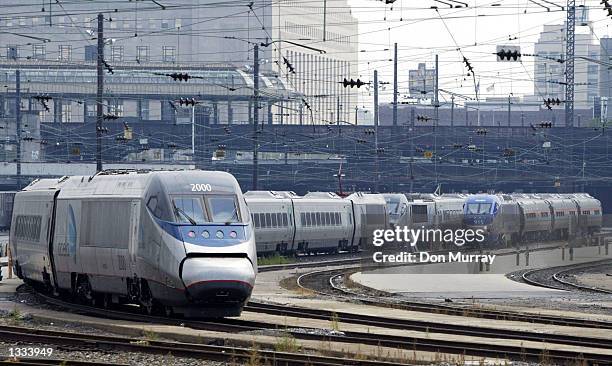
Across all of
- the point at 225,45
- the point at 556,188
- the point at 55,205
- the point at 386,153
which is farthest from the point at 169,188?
the point at 225,45

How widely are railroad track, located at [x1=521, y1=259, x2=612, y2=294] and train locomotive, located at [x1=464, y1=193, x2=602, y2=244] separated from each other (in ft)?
34.8

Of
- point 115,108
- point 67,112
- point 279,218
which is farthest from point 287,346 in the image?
point 67,112

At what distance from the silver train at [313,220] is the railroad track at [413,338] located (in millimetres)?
31471

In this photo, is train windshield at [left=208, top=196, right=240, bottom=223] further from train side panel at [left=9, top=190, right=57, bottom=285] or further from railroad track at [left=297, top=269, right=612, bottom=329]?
train side panel at [left=9, top=190, right=57, bottom=285]

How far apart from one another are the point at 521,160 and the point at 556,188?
16080 millimetres

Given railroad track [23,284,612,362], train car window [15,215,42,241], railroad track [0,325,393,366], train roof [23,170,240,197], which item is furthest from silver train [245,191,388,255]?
railroad track [0,325,393,366]

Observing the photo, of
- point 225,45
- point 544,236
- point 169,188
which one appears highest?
point 225,45

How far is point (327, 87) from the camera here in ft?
586

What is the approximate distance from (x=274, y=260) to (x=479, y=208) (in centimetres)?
1728

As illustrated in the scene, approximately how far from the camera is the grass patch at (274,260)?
198ft

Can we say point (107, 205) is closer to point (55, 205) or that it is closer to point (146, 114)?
point (55, 205)

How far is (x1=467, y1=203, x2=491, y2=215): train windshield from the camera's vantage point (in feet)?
242

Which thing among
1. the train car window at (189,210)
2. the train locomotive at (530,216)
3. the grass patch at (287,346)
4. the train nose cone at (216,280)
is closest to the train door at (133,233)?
the train car window at (189,210)

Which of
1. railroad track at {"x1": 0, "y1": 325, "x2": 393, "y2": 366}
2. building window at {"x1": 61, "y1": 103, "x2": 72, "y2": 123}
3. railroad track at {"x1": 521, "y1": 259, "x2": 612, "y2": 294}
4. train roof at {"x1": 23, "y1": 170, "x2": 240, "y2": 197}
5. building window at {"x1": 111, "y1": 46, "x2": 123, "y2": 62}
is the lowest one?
railroad track at {"x1": 521, "y1": 259, "x2": 612, "y2": 294}
